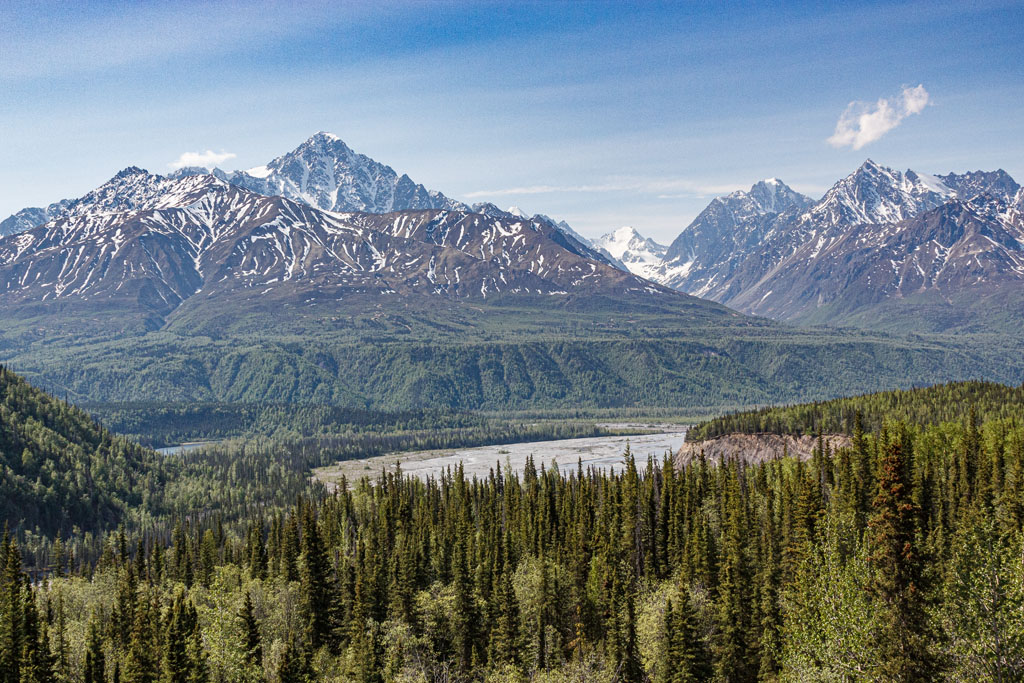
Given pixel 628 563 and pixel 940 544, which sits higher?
pixel 940 544

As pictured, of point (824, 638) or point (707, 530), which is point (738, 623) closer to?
point (707, 530)

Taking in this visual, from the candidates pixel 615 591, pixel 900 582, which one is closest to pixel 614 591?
pixel 615 591

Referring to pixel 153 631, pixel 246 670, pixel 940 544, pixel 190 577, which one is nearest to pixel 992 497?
pixel 940 544

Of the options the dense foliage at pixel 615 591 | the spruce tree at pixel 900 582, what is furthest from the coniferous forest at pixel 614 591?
the dense foliage at pixel 615 591

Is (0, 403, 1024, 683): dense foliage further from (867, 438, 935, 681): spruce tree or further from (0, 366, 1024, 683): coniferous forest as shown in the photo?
(0, 366, 1024, 683): coniferous forest

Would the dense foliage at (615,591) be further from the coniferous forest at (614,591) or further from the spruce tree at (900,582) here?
the coniferous forest at (614,591)

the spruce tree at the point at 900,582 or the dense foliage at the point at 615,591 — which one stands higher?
the spruce tree at the point at 900,582
